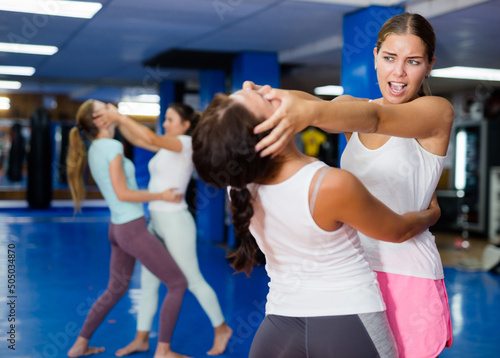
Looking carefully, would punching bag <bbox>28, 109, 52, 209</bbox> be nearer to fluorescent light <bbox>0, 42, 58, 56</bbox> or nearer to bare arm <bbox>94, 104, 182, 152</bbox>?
fluorescent light <bbox>0, 42, 58, 56</bbox>

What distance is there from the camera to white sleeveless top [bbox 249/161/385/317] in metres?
1.17

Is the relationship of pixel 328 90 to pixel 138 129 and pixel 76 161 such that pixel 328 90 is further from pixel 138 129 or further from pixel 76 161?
pixel 138 129

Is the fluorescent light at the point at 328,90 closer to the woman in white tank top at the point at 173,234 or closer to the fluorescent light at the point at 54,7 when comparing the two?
the fluorescent light at the point at 54,7

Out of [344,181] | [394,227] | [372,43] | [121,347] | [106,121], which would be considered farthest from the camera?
[372,43]

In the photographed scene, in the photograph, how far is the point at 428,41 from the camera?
1.40m

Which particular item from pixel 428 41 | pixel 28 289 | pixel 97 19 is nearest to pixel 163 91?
pixel 97 19

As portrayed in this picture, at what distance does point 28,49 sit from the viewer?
282 inches

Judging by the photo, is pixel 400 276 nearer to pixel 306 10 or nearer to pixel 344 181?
pixel 344 181

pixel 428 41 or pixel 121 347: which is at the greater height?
pixel 428 41

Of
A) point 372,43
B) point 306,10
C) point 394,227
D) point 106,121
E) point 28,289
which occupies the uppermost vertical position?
point 306,10

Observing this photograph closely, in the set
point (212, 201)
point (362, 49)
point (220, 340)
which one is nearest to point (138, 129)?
point (220, 340)

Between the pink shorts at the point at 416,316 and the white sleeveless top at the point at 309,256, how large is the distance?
16cm

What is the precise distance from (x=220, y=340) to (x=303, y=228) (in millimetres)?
2476

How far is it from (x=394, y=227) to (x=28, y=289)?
4.67m
